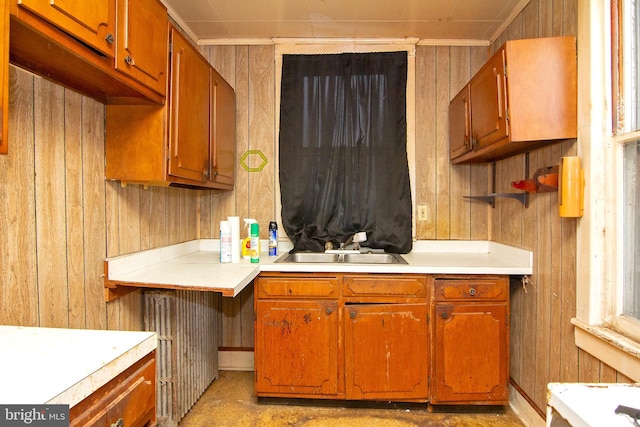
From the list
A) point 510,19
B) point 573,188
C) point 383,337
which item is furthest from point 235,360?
point 510,19

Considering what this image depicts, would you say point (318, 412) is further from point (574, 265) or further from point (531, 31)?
point (531, 31)

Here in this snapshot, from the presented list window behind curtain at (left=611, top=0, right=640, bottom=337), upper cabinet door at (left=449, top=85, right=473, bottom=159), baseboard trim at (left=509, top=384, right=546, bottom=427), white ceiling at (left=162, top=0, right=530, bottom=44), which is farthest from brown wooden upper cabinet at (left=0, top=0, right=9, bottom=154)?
baseboard trim at (left=509, top=384, right=546, bottom=427)

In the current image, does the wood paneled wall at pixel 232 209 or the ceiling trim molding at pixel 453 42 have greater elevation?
the ceiling trim molding at pixel 453 42

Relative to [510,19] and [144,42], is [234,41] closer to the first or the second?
[144,42]

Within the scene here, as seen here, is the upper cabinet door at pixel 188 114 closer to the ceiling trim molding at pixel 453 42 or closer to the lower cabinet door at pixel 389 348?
the lower cabinet door at pixel 389 348

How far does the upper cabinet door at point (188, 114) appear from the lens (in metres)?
1.64

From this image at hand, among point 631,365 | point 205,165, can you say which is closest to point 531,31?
point 631,365

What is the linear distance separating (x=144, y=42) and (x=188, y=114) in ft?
1.37

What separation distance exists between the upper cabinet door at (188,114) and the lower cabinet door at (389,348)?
3.85 ft

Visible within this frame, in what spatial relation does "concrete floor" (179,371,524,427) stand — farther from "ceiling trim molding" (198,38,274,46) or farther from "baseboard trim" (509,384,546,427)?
"ceiling trim molding" (198,38,274,46)

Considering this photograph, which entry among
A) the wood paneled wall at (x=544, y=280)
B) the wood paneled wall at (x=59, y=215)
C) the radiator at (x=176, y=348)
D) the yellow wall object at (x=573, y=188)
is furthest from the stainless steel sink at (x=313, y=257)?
the yellow wall object at (x=573, y=188)

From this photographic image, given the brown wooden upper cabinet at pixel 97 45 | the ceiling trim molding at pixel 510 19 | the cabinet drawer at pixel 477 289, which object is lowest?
the cabinet drawer at pixel 477 289

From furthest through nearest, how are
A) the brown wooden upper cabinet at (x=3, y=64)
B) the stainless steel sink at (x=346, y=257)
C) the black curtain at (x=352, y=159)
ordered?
the black curtain at (x=352, y=159) → the stainless steel sink at (x=346, y=257) → the brown wooden upper cabinet at (x=3, y=64)

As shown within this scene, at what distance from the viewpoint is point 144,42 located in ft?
4.61
